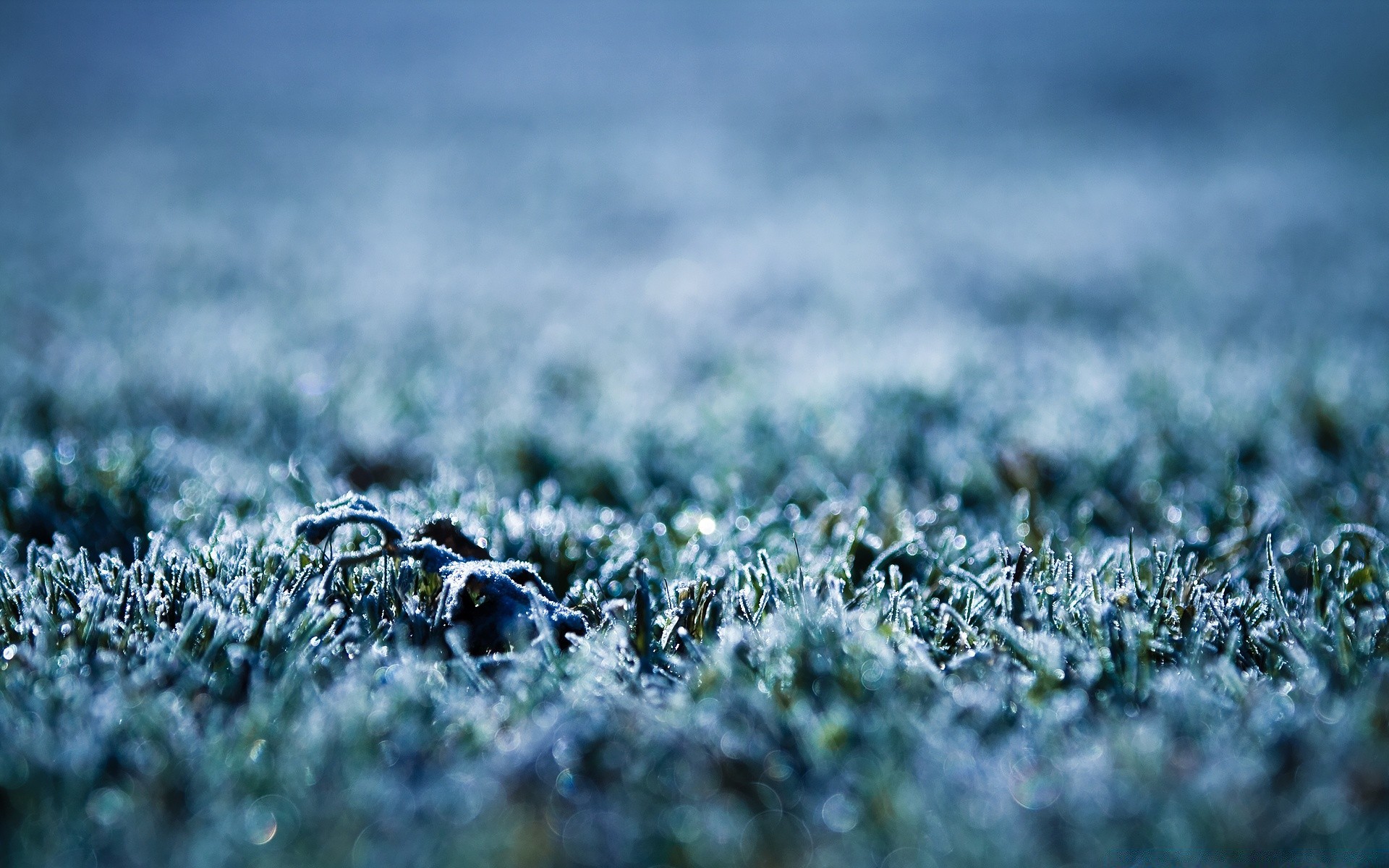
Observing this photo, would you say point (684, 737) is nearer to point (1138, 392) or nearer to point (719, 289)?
point (1138, 392)

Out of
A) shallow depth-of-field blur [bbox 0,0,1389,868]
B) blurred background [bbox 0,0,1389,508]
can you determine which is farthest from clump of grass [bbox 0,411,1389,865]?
blurred background [bbox 0,0,1389,508]

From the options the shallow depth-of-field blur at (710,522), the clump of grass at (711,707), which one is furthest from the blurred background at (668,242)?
the clump of grass at (711,707)

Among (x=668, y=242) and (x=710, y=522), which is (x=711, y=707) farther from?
(x=668, y=242)

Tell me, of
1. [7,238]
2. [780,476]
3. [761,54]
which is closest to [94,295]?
[7,238]

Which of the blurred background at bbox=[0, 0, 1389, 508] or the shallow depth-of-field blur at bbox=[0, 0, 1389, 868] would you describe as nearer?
the shallow depth-of-field blur at bbox=[0, 0, 1389, 868]

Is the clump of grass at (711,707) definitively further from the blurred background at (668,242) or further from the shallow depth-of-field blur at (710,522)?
the blurred background at (668,242)

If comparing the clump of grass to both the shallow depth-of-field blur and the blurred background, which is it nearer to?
the shallow depth-of-field blur

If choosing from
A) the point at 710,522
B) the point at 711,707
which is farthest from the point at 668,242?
the point at 711,707
